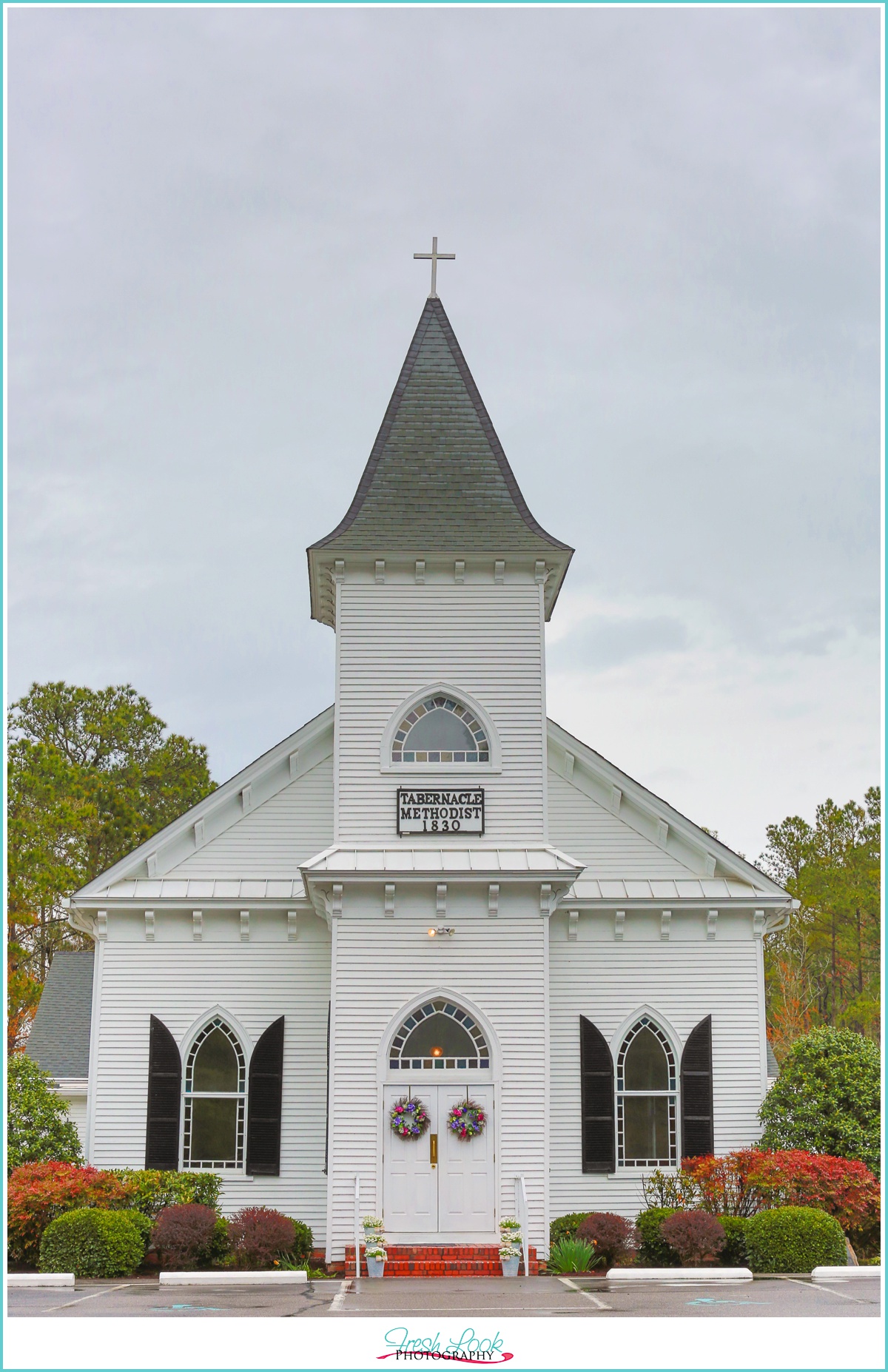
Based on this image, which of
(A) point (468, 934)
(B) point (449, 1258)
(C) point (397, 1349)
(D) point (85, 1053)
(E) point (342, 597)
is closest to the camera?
(C) point (397, 1349)

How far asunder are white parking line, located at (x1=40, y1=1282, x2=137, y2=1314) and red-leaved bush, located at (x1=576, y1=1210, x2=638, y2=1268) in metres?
5.72

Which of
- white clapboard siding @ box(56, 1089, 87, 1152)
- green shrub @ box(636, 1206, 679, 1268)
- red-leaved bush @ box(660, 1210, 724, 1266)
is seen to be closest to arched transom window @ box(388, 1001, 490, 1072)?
green shrub @ box(636, 1206, 679, 1268)

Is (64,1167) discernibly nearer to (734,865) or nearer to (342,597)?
(342,597)

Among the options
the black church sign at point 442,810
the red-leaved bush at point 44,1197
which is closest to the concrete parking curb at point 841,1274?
the black church sign at point 442,810

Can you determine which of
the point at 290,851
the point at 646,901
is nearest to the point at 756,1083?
the point at 646,901

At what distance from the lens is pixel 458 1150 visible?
17250 mm

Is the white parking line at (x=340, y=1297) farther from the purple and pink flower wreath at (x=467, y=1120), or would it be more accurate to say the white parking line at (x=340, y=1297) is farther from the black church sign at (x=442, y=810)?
the black church sign at (x=442, y=810)

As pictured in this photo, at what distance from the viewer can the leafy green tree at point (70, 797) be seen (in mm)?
37750

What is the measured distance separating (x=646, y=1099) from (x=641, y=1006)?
1328 mm

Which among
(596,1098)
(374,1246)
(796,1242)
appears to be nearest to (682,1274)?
(796,1242)

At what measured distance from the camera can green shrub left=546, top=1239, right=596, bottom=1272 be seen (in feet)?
53.6

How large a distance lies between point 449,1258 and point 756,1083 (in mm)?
5507

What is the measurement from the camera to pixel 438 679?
19.0 meters

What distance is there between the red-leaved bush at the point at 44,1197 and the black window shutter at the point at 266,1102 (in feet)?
7.39
